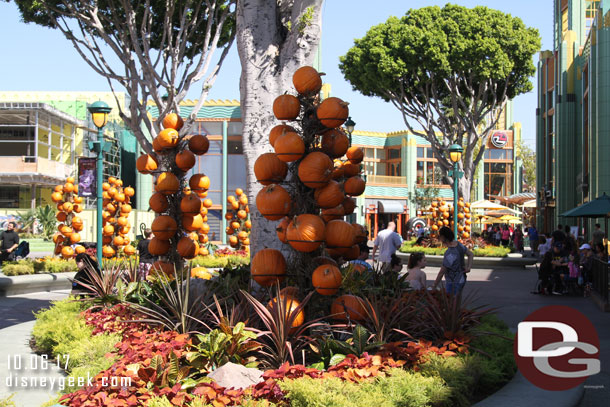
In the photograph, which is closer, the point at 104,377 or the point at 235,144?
the point at 104,377

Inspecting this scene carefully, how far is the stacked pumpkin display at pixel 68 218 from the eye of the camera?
18.5 m

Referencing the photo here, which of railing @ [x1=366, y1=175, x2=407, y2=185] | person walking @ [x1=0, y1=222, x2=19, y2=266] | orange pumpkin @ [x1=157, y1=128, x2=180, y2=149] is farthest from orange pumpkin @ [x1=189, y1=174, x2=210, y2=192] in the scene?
railing @ [x1=366, y1=175, x2=407, y2=185]

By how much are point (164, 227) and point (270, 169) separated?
3.79m

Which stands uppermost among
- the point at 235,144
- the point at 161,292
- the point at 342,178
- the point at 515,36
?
the point at 515,36

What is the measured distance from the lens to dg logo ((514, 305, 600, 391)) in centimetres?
635

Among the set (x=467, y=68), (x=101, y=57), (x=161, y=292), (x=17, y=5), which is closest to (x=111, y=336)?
(x=161, y=292)

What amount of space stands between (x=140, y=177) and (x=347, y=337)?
44.7 metres

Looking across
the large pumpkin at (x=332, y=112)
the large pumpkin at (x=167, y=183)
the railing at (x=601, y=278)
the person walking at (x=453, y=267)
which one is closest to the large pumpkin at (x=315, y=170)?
the large pumpkin at (x=332, y=112)

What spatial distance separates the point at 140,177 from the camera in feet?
162

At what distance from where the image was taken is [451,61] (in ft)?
108

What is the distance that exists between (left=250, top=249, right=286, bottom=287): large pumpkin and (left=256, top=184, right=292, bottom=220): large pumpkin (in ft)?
1.47

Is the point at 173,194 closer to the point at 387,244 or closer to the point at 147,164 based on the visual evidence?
the point at 147,164

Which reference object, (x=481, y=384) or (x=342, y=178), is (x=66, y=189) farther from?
(x=481, y=384)

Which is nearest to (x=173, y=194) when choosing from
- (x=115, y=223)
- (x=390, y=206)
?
(x=115, y=223)
